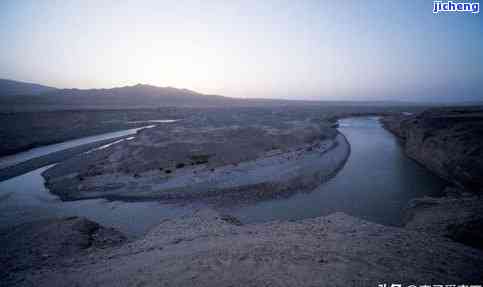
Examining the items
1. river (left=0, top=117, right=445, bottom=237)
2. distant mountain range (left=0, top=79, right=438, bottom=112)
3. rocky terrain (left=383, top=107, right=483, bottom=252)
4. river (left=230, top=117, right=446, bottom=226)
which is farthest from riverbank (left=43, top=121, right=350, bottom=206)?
distant mountain range (left=0, top=79, right=438, bottom=112)

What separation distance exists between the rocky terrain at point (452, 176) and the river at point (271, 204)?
834 millimetres

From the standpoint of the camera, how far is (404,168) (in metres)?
17.2

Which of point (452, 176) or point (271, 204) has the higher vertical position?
point (452, 176)

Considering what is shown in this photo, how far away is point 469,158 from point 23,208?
23.8m

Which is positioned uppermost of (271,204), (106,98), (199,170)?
(106,98)

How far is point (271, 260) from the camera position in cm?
548

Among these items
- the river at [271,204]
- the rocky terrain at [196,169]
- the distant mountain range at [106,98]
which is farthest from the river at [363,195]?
the distant mountain range at [106,98]

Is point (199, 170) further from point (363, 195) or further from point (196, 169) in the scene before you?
point (363, 195)

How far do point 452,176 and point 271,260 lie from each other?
14663mm

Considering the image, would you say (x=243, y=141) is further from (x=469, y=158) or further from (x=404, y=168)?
(x=469, y=158)

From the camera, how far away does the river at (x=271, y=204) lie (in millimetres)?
10141

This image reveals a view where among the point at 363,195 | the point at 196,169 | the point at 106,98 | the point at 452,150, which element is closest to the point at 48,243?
the point at 196,169

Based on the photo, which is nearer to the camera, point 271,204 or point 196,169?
point 271,204

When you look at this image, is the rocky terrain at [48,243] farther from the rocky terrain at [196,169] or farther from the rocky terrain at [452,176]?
the rocky terrain at [452,176]
